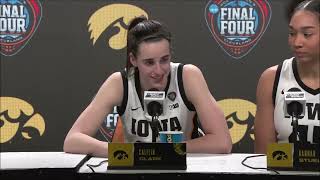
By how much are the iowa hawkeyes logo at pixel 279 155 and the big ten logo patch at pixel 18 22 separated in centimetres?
217

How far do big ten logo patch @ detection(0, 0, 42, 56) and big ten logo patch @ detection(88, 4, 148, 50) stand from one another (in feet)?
1.15

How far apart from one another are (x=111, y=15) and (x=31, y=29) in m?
0.50

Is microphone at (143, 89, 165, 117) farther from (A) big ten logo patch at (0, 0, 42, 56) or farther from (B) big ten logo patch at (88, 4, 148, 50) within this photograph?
(A) big ten logo patch at (0, 0, 42, 56)

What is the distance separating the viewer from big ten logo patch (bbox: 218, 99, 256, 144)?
11.4 ft

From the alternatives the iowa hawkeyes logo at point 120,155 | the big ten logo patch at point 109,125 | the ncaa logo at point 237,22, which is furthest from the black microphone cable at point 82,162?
the ncaa logo at point 237,22

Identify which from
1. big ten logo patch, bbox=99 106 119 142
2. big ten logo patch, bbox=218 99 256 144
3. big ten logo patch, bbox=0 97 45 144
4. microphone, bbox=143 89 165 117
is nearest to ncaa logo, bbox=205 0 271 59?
big ten logo patch, bbox=218 99 256 144

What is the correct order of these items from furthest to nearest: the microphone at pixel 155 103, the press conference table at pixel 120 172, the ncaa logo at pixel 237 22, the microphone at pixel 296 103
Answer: the ncaa logo at pixel 237 22
the microphone at pixel 155 103
the microphone at pixel 296 103
the press conference table at pixel 120 172

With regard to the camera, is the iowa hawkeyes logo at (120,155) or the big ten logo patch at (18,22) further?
the big ten logo patch at (18,22)

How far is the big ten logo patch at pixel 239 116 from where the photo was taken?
3.48 meters

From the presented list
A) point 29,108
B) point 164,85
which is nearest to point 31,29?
point 29,108

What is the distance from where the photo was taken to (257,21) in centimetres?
343

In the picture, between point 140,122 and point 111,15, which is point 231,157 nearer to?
point 140,122

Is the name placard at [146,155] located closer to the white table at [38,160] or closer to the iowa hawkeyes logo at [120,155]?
the iowa hawkeyes logo at [120,155]

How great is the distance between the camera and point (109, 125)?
11.5ft
